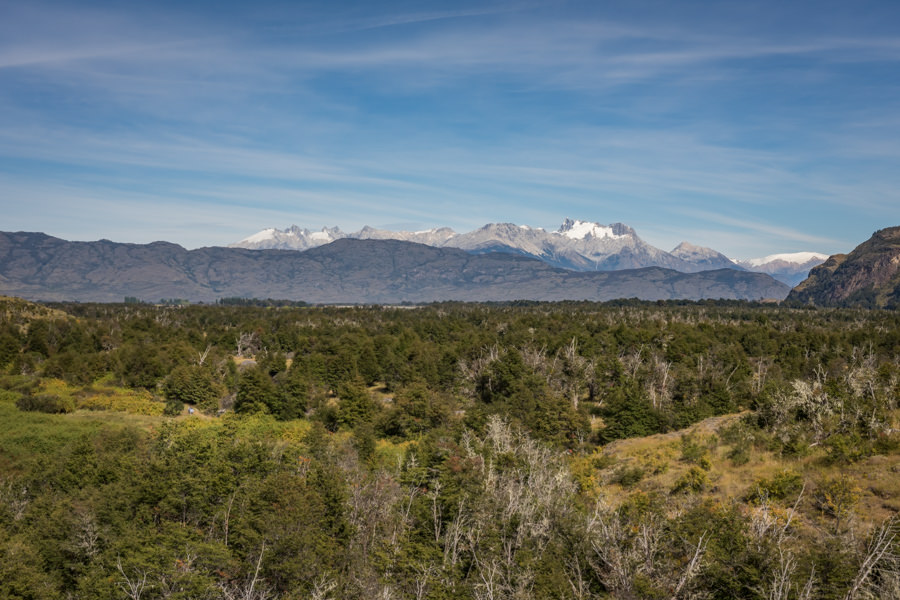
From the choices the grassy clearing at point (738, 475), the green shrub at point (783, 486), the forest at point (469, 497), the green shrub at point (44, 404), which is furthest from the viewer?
the green shrub at point (44, 404)

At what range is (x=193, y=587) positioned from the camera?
2891 cm

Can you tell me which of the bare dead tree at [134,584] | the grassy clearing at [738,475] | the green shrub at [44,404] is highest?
the grassy clearing at [738,475]

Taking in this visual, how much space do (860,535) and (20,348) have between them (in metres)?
146

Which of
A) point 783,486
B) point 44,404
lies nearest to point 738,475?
point 783,486

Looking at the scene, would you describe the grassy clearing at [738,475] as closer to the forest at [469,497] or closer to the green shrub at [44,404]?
the forest at [469,497]

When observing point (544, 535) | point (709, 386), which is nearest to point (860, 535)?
point (544, 535)

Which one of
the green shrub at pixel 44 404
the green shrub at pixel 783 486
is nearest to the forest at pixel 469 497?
the green shrub at pixel 783 486

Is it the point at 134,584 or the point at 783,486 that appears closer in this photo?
the point at 134,584

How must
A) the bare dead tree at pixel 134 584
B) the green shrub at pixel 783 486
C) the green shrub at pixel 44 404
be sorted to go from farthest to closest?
the green shrub at pixel 44 404, the green shrub at pixel 783 486, the bare dead tree at pixel 134 584

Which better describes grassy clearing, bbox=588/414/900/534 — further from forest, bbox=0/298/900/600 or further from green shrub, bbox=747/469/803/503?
forest, bbox=0/298/900/600

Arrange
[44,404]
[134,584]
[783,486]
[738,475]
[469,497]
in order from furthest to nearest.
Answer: [44,404], [738,475], [469,497], [783,486], [134,584]

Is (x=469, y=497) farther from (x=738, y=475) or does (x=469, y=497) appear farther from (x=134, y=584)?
(x=134, y=584)

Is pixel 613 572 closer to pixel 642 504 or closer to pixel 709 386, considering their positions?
pixel 642 504

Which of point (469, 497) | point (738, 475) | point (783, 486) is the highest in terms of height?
point (783, 486)
